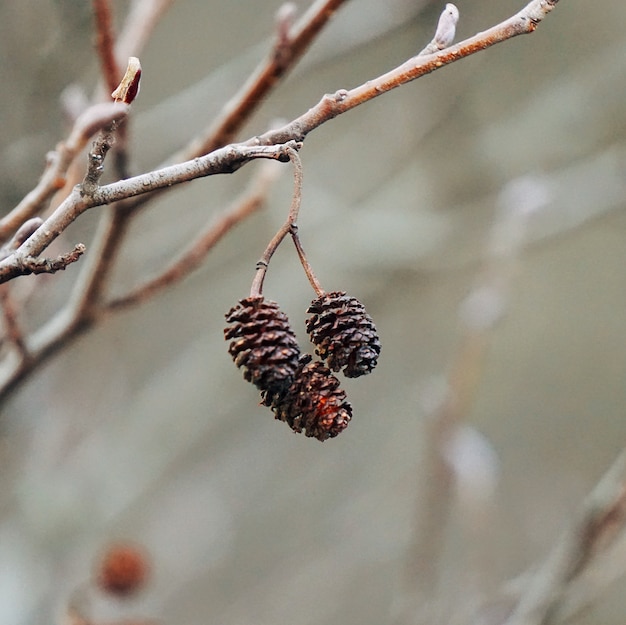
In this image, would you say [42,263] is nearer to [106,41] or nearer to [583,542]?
[106,41]

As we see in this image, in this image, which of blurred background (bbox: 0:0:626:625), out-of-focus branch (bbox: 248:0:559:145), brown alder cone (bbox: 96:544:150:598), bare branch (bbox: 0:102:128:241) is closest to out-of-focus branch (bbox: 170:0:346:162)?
bare branch (bbox: 0:102:128:241)

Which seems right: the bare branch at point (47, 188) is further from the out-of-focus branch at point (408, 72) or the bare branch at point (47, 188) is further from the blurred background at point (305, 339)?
the blurred background at point (305, 339)

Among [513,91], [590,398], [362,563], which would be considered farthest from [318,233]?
[590,398]

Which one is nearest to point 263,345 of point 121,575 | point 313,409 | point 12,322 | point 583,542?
point 313,409

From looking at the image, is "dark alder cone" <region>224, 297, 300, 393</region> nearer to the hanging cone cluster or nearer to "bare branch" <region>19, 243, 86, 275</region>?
the hanging cone cluster

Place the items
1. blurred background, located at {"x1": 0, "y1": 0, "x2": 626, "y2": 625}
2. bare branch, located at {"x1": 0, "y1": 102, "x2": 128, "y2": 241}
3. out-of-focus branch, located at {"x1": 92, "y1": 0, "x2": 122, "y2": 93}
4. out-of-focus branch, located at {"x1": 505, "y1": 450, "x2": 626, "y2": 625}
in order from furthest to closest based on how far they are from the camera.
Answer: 1. blurred background, located at {"x1": 0, "y1": 0, "x2": 626, "y2": 625}
2. out-of-focus branch, located at {"x1": 505, "y1": 450, "x2": 626, "y2": 625}
3. out-of-focus branch, located at {"x1": 92, "y1": 0, "x2": 122, "y2": 93}
4. bare branch, located at {"x1": 0, "y1": 102, "x2": 128, "y2": 241}

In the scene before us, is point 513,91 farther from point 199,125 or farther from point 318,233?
point 199,125
